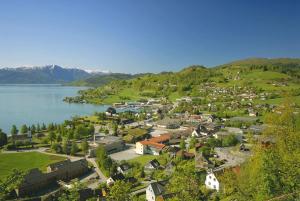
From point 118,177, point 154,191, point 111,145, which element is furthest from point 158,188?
point 111,145

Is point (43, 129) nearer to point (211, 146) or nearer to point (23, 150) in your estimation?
point (23, 150)

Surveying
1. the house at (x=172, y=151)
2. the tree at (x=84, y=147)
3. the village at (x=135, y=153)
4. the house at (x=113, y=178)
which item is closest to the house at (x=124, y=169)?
the village at (x=135, y=153)

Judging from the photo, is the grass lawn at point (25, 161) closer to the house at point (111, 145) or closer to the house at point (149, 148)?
the house at point (111, 145)

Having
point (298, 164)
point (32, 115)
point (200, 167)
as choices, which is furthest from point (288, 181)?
point (32, 115)

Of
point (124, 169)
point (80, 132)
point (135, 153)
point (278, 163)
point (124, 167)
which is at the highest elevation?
point (278, 163)

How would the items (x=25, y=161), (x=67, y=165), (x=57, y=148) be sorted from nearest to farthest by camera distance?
(x=67, y=165)
(x=25, y=161)
(x=57, y=148)

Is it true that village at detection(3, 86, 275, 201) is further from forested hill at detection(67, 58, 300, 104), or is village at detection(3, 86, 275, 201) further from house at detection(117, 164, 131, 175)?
forested hill at detection(67, 58, 300, 104)

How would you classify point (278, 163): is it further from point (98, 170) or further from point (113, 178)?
point (98, 170)
